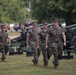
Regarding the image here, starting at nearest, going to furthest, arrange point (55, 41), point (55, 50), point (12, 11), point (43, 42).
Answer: point (55, 50), point (55, 41), point (43, 42), point (12, 11)

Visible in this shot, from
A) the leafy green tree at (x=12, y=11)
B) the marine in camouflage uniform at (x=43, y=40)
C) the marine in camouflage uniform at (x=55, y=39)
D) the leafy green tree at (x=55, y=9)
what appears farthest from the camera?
the leafy green tree at (x=12, y=11)

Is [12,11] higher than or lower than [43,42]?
higher

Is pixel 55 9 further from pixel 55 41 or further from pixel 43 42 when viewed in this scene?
pixel 55 41

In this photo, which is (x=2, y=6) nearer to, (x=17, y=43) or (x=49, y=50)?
(x=17, y=43)

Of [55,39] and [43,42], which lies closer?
[55,39]

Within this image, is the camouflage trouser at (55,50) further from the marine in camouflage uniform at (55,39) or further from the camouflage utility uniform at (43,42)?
the camouflage utility uniform at (43,42)

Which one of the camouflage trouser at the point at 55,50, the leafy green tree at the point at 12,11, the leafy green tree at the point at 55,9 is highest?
the leafy green tree at the point at 12,11

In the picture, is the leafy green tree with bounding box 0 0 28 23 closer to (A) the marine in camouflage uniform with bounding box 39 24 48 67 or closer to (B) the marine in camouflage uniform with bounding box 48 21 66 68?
(A) the marine in camouflage uniform with bounding box 39 24 48 67

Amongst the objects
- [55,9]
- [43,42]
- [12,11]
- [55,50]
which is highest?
[12,11]

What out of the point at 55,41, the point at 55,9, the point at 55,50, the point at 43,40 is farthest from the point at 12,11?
the point at 55,50

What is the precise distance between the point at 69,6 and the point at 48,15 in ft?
6.60

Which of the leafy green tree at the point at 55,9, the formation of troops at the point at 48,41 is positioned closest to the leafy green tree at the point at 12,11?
the leafy green tree at the point at 55,9

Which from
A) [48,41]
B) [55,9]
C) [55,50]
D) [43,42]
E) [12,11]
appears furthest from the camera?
[12,11]

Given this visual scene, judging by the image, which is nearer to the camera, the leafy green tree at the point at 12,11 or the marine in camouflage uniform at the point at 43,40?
the marine in camouflage uniform at the point at 43,40
